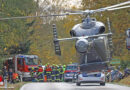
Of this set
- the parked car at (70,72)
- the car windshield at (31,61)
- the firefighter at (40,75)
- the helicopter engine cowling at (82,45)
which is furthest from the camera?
the car windshield at (31,61)

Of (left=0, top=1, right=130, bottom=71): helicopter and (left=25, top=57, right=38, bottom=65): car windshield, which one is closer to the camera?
(left=0, top=1, right=130, bottom=71): helicopter

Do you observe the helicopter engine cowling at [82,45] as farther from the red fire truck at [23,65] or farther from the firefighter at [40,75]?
the red fire truck at [23,65]

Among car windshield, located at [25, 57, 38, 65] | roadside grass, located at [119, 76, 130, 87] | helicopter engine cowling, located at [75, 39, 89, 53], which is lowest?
roadside grass, located at [119, 76, 130, 87]

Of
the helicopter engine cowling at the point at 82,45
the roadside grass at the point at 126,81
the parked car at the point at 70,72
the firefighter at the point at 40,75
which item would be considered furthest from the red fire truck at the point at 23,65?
the helicopter engine cowling at the point at 82,45

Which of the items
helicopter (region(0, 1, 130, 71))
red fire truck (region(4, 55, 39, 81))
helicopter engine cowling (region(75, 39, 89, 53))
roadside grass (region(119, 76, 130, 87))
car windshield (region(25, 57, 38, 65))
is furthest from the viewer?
car windshield (region(25, 57, 38, 65))

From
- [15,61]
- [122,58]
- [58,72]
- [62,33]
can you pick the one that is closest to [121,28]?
[122,58]

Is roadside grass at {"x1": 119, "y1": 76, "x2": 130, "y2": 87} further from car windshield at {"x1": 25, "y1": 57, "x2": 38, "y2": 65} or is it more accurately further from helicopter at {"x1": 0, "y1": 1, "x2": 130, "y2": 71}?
car windshield at {"x1": 25, "y1": 57, "x2": 38, "y2": 65}

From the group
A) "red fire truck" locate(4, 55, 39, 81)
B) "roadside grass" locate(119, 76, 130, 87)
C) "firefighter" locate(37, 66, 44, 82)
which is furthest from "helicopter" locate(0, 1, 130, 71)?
"red fire truck" locate(4, 55, 39, 81)

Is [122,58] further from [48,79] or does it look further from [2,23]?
[2,23]

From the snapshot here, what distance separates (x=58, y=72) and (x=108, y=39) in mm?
19401

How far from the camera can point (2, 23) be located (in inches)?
1316

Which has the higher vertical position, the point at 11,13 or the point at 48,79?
the point at 11,13

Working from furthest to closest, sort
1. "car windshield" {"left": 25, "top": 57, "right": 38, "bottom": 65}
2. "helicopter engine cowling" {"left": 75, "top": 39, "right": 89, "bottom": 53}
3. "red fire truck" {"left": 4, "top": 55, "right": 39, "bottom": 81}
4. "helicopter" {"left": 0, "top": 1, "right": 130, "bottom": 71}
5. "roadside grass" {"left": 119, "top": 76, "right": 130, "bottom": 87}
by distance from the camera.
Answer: "car windshield" {"left": 25, "top": 57, "right": 38, "bottom": 65} → "red fire truck" {"left": 4, "top": 55, "right": 39, "bottom": 81} → "roadside grass" {"left": 119, "top": 76, "right": 130, "bottom": 87} → "helicopter" {"left": 0, "top": 1, "right": 130, "bottom": 71} → "helicopter engine cowling" {"left": 75, "top": 39, "right": 89, "bottom": 53}

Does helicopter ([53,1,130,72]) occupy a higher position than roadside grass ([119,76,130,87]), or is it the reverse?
helicopter ([53,1,130,72])
